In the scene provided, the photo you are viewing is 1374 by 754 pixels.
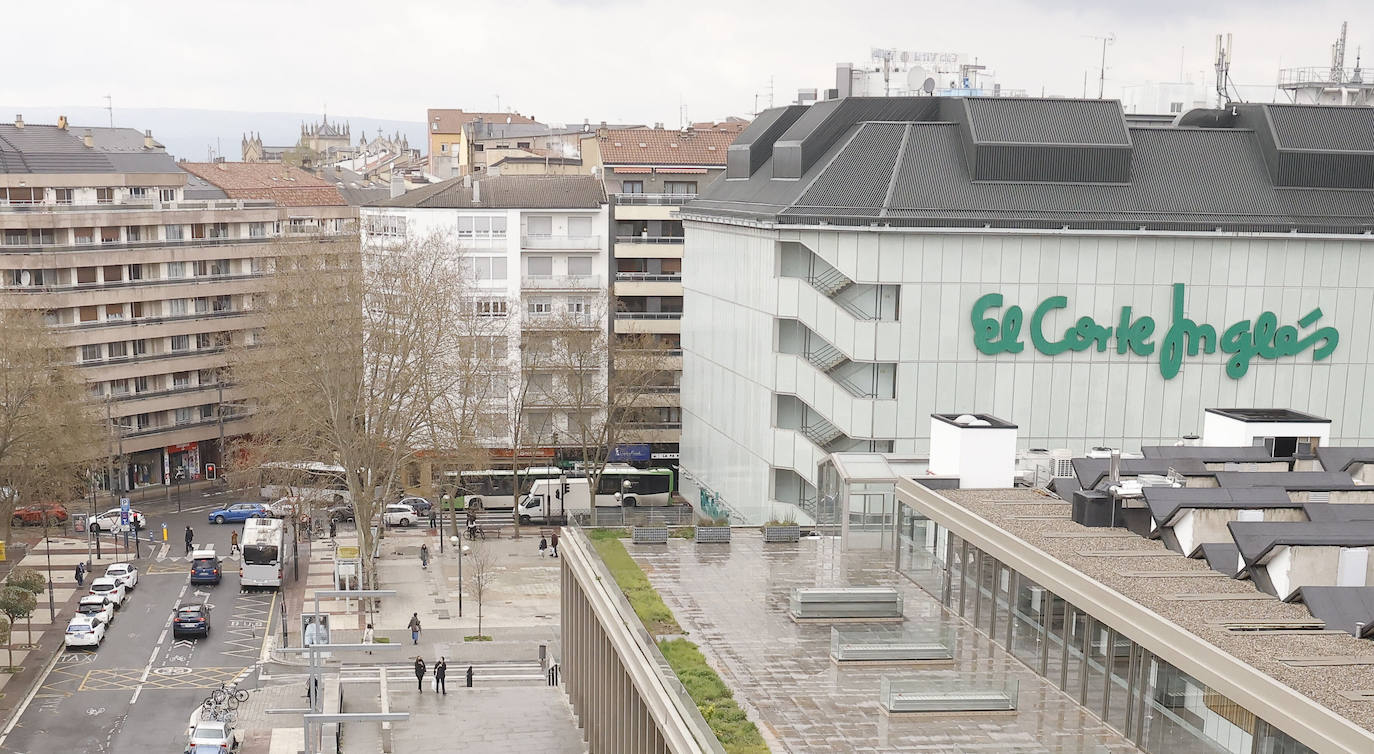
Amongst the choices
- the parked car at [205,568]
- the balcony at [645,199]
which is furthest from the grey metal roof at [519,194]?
the parked car at [205,568]

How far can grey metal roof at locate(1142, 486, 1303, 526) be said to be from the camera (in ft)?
85.8

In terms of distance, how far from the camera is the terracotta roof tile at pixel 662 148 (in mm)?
82688

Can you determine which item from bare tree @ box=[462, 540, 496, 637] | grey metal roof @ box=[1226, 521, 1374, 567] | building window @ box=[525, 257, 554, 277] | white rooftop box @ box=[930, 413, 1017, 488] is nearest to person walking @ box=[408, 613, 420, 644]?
bare tree @ box=[462, 540, 496, 637]

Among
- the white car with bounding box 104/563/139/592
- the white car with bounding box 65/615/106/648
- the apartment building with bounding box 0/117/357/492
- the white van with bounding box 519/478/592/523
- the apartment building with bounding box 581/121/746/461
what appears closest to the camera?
the white car with bounding box 65/615/106/648

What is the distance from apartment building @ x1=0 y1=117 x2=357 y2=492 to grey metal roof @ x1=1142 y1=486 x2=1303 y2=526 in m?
60.6

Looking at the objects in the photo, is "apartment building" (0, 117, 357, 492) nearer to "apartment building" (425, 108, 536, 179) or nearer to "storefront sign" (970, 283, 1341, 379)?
"storefront sign" (970, 283, 1341, 379)

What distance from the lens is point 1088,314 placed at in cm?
5194

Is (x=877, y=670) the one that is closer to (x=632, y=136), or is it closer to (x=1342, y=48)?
(x=632, y=136)

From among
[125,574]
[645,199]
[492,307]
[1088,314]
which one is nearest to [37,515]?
[125,574]

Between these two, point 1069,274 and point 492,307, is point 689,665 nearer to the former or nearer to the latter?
point 1069,274

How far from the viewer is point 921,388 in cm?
5138

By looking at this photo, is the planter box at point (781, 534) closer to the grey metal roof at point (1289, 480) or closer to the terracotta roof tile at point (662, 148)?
the grey metal roof at point (1289, 480)

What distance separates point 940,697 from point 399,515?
53295 millimetres

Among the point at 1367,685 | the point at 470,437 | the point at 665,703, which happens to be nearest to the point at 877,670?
the point at 665,703
